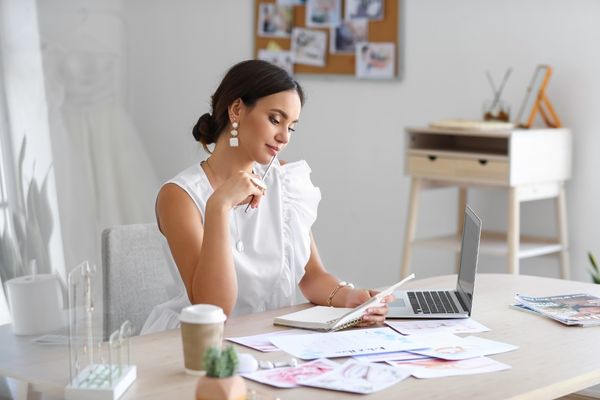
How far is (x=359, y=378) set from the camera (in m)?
1.66

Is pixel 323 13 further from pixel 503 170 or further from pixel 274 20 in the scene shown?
pixel 503 170

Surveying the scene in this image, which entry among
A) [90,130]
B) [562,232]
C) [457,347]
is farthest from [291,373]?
[90,130]

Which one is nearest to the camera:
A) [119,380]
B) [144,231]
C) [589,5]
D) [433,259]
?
[119,380]

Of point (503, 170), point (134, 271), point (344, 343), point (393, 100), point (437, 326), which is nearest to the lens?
point (344, 343)

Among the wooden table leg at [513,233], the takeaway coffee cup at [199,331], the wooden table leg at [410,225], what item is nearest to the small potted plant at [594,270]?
the wooden table leg at [513,233]

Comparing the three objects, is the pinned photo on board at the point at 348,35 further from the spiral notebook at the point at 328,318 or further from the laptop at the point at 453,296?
the spiral notebook at the point at 328,318

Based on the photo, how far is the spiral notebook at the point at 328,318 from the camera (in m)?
1.98

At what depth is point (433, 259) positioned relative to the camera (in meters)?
4.35

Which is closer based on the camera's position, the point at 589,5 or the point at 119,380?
the point at 119,380

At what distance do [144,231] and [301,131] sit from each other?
90.6 inches

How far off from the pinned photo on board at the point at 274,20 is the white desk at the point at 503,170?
1.11 metres

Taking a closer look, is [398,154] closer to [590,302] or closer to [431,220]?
[431,220]

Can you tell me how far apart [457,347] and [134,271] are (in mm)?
937

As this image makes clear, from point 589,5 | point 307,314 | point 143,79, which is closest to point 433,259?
point 589,5
